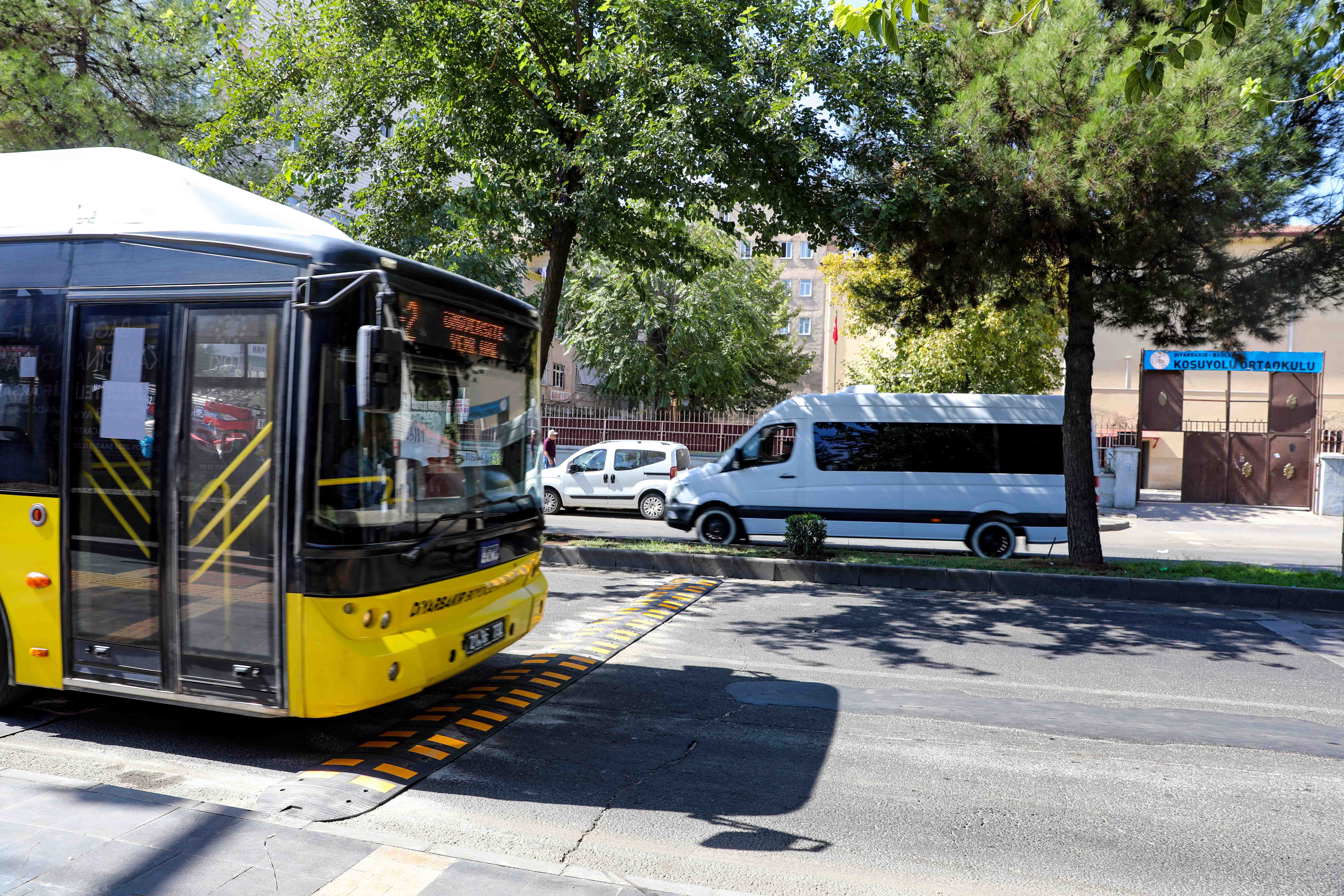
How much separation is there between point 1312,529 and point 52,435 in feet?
79.7

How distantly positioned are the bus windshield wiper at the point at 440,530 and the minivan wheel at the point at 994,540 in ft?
33.3

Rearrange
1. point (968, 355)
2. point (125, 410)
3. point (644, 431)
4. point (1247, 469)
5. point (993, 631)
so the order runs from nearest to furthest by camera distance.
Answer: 1. point (125, 410)
2. point (993, 631)
3. point (968, 355)
4. point (1247, 469)
5. point (644, 431)

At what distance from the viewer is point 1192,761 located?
5.36 m

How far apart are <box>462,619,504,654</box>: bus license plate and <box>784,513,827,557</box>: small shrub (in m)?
6.83

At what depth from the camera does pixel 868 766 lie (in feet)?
16.8

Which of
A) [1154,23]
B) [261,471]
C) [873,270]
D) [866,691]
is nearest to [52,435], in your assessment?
[261,471]

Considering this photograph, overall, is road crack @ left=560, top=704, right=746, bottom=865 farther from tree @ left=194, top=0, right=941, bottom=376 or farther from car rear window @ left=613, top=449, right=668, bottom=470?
car rear window @ left=613, top=449, right=668, bottom=470

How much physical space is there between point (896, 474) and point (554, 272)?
242 inches

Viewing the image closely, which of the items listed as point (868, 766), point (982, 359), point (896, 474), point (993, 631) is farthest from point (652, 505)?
point (868, 766)

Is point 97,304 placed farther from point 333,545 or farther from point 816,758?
point 816,758

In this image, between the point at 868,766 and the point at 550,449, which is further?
the point at 550,449

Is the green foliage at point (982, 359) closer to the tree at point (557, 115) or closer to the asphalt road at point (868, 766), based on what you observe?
the tree at point (557, 115)

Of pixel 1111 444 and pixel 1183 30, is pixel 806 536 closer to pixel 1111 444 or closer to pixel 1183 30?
pixel 1183 30

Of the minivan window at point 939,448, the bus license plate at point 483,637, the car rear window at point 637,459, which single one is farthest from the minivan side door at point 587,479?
the bus license plate at point 483,637
